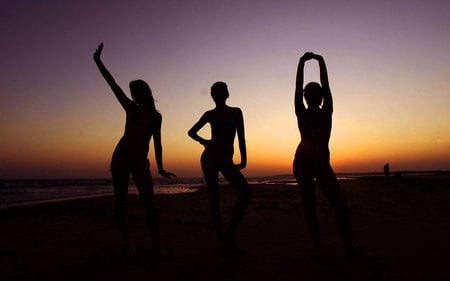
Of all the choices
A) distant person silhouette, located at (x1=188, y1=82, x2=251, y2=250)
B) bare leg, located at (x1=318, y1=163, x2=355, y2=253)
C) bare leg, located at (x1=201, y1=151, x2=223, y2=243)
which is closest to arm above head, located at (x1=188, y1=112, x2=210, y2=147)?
distant person silhouette, located at (x1=188, y1=82, x2=251, y2=250)

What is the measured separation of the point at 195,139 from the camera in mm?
4766

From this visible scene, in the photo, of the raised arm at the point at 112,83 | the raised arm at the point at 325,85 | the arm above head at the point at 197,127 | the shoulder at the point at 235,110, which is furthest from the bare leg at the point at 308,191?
the raised arm at the point at 112,83

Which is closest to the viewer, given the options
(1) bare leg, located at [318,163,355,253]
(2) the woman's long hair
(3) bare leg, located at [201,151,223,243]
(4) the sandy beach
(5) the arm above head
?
(4) the sandy beach

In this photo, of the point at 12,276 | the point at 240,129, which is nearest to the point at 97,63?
the point at 240,129

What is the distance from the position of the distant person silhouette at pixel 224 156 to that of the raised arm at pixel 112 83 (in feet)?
3.42

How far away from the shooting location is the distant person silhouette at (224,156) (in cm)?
459

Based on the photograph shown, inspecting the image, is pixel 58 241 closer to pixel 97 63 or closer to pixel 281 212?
pixel 97 63

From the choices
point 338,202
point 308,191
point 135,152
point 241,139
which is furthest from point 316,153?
point 135,152

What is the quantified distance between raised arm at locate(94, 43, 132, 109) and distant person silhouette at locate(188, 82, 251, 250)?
3.42ft

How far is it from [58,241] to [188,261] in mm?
2662

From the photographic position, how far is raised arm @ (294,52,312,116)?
4.29 m

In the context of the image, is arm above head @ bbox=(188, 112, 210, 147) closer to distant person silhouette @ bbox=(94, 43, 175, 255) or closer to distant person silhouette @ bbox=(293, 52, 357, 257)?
distant person silhouette @ bbox=(94, 43, 175, 255)

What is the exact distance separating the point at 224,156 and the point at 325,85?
5.11 feet

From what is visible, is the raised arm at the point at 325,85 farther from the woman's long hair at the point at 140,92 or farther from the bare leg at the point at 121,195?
the bare leg at the point at 121,195
